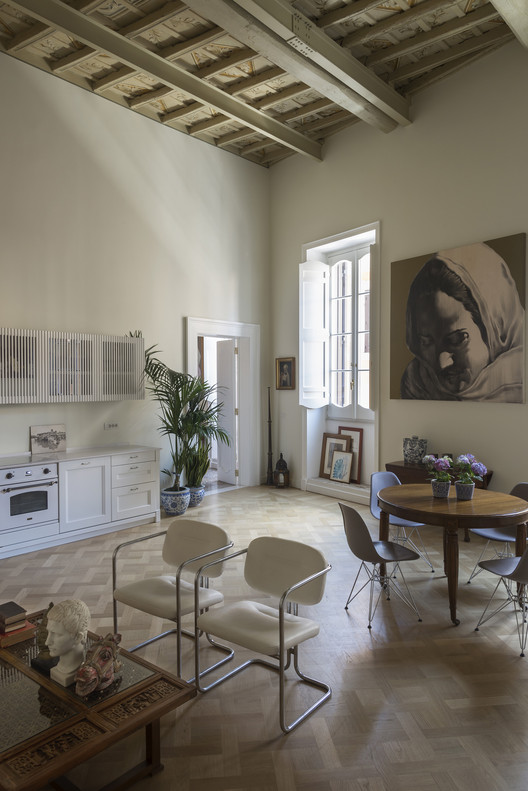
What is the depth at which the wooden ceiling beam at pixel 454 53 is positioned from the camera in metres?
5.60

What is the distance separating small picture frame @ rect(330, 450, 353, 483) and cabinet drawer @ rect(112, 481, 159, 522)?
278 cm

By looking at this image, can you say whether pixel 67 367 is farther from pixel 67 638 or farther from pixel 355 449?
pixel 355 449

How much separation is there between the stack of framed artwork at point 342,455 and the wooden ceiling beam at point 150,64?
4068 mm

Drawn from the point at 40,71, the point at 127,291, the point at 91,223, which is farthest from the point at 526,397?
the point at 40,71

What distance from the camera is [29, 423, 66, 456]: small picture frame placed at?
19.4ft

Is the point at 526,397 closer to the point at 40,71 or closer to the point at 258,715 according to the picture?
the point at 258,715

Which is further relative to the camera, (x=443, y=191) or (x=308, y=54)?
(x=443, y=191)

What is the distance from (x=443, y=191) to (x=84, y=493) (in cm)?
528

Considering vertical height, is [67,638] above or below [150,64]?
below

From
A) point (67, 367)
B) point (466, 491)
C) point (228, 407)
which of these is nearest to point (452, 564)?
point (466, 491)

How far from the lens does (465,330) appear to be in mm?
6141

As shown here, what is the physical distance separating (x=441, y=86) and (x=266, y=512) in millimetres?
A: 5502

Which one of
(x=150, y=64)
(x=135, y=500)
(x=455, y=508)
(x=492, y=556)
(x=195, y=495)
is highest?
(x=150, y=64)

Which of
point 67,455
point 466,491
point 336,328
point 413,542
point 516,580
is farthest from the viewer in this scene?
point 336,328
